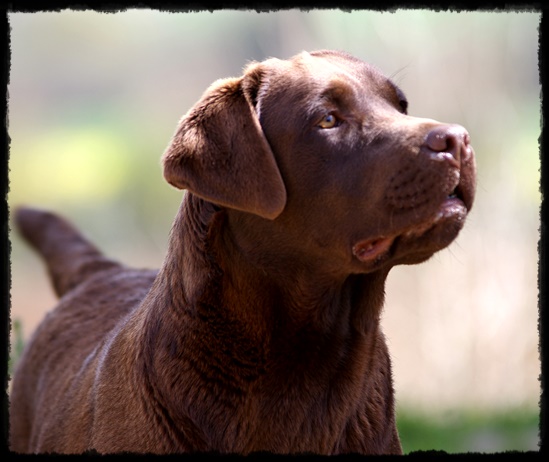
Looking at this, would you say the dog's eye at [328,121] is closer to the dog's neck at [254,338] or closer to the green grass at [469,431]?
the dog's neck at [254,338]

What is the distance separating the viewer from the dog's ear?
3689mm

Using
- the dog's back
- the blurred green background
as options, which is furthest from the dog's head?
the blurred green background

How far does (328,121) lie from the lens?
3.79 m

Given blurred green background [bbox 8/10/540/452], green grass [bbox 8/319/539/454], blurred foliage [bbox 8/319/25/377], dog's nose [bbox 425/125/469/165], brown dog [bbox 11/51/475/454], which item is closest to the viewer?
dog's nose [bbox 425/125/469/165]

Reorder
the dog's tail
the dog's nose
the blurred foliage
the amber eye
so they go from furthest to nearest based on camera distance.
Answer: the blurred foliage, the dog's tail, the amber eye, the dog's nose

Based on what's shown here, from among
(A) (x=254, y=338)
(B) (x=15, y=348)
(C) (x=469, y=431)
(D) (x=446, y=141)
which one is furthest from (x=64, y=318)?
(C) (x=469, y=431)

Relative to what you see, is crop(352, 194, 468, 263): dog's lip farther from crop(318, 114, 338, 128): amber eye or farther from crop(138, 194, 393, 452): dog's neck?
crop(318, 114, 338, 128): amber eye

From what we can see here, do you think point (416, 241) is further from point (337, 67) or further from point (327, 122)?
point (337, 67)

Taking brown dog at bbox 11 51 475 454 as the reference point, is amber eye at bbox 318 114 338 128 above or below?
above

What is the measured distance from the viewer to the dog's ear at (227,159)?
12.1 ft

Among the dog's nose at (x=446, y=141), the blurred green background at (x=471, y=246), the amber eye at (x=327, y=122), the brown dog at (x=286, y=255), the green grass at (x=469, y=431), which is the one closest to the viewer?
the dog's nose at (x=446, y=141)

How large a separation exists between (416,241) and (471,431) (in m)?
4.94

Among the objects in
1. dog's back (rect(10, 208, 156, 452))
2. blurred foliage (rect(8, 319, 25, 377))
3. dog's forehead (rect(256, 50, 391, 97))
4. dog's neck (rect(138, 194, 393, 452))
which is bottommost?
blurred foliage (rect(8, 319, 25, 377))

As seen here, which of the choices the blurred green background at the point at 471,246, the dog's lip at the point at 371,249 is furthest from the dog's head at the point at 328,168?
the blurred green background at the point at 471,246
